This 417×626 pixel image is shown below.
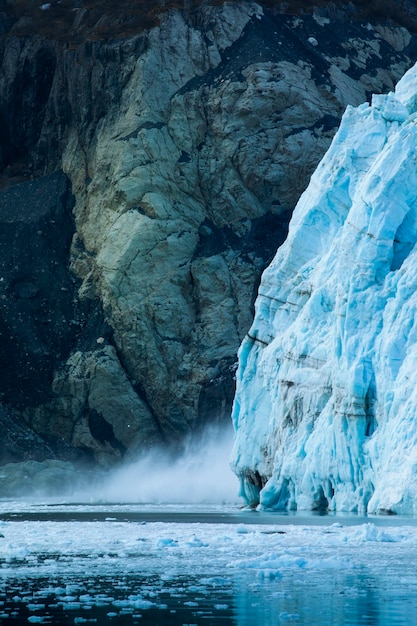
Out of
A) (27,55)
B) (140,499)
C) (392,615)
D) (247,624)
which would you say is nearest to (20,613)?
(247,624)

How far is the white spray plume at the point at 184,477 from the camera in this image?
172 ft

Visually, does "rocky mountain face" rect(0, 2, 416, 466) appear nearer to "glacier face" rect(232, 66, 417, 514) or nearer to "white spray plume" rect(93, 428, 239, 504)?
"white spray plume" rect(93, 428, 239, 504)

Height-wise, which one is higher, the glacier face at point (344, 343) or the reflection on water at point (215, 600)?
the glacier face at point (344, 343)

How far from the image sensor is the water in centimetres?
1356

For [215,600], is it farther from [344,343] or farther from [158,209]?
[158,209]

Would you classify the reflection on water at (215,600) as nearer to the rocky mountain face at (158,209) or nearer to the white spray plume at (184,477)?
the white spray plume at (184,477)

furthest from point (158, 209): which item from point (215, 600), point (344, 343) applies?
point (215, 600)

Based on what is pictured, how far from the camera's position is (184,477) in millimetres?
56688

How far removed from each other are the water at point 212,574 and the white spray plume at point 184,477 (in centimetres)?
2522

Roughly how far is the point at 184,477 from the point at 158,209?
52.3 ft

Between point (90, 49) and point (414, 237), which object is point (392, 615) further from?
point (90, 49)

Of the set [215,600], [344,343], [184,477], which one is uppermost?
[344,343]

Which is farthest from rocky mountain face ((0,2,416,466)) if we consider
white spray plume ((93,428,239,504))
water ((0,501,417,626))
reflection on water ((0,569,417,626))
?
reflection on water ((0,569,417,626))

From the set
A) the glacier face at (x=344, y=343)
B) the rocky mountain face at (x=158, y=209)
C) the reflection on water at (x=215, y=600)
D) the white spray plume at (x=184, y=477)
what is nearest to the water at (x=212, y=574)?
the reflection on water at (x=215, y=600)
